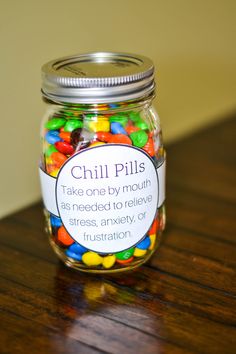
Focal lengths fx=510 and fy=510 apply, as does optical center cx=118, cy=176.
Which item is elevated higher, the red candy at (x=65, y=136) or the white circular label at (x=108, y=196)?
the red candy at (x=65, y=136)

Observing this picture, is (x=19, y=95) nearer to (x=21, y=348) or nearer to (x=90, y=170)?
(x=90, y=170)

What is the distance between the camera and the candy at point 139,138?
22.2 inches

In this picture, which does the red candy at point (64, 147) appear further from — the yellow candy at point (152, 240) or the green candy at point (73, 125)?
the yellow candy at point (152, 240)

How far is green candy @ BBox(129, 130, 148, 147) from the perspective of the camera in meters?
0.56

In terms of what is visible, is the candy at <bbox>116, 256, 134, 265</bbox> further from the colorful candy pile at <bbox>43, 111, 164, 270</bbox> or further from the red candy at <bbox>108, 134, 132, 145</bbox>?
the red candy at <bbox>108, 134, 132, 145</bbox>

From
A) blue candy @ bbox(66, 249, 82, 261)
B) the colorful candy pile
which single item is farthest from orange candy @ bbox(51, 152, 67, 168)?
blue candy @ bbox(66, 249, 82, 261)


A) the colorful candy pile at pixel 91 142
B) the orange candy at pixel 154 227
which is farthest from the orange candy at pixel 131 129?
the orange candy at pixel 154 227

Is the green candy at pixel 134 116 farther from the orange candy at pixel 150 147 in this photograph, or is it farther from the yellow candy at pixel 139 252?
the yellow candy at pixel 139 252

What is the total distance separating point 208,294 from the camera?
0.58 metres

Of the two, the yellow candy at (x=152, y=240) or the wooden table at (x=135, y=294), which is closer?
the wooden table at (x=135, y=294)

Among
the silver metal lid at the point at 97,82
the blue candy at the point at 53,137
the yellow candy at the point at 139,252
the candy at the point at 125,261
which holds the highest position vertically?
the silver metal lid at the point at 97,82

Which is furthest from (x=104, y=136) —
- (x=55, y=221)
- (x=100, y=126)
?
(x=55, y=221)

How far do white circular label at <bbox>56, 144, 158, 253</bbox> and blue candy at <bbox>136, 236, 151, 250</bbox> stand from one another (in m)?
0.01

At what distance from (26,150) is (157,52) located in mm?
328
